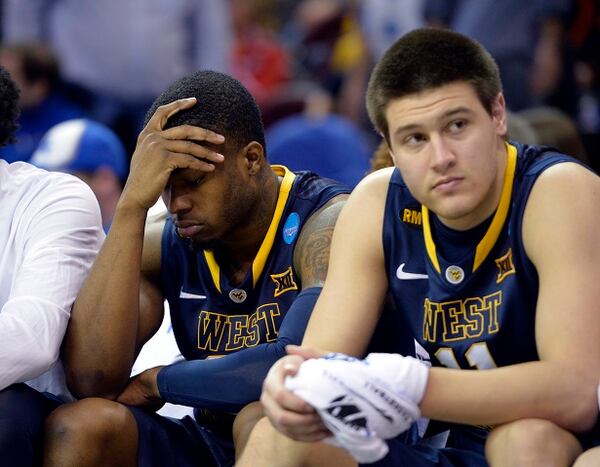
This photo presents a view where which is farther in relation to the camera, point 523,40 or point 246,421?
point 523,40

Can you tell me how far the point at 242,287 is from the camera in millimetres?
4105

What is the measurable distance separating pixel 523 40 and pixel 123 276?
4.24m

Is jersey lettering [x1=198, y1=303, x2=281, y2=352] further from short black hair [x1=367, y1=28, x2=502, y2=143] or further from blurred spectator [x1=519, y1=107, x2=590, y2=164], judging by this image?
blurred spectator [x1=519, y1=107, x2=590, y2=164]

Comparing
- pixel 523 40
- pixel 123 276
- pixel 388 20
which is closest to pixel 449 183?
pixel 123 276

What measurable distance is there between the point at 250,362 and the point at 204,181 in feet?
2.07

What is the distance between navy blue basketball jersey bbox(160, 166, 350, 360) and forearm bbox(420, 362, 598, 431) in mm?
951

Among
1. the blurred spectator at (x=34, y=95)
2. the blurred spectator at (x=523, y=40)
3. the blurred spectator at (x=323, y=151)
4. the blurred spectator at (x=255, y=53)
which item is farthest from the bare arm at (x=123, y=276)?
the blurred spectator at (x=255, y=53)

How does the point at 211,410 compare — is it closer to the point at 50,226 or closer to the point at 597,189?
the point at 50,226

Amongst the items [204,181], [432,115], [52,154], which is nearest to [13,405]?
[204,181]

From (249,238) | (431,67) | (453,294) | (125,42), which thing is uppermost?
(125,42)

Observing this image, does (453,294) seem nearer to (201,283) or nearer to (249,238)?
(249,238)

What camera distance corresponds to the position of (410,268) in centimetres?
372

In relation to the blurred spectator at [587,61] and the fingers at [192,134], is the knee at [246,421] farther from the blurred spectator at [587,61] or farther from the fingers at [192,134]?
the blurred spectator at [587,61]

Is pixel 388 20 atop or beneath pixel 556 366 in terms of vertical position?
atop
